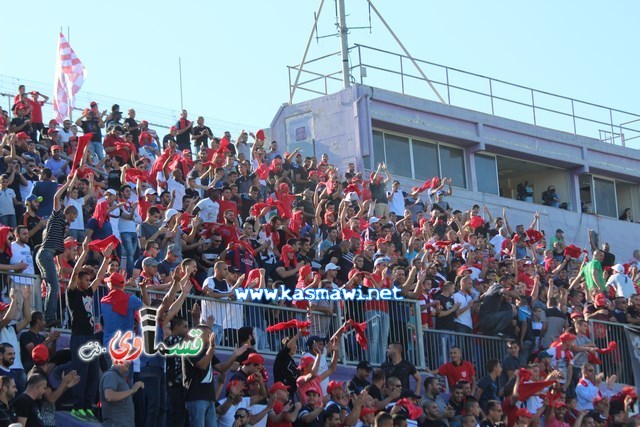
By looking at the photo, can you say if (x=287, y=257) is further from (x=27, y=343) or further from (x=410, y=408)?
(x=27, y=343)

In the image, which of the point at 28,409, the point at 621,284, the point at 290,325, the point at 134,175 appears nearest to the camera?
the point at 28,409

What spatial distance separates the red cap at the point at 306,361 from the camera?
52.0ft

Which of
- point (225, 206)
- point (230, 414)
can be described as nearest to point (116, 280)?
point (230, 414)

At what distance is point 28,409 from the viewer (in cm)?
1267

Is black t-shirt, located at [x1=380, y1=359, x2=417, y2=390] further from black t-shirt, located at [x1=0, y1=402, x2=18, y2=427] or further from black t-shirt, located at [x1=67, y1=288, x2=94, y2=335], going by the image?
black t-shirt, located at [x1=0, y1=402, x2=18, y2=427]

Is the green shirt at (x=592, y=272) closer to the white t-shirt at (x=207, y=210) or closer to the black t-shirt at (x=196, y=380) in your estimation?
the white t-shirt at (x=207, y=210)

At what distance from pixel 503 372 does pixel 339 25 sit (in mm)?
15891

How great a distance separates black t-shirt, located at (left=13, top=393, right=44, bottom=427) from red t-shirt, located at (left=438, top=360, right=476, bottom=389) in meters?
6.62

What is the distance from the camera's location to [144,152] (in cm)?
2414

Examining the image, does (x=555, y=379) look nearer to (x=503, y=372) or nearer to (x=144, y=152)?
(x=503, y=372)

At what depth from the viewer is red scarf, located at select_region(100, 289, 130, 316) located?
14297 mm

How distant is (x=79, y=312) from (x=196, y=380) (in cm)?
144

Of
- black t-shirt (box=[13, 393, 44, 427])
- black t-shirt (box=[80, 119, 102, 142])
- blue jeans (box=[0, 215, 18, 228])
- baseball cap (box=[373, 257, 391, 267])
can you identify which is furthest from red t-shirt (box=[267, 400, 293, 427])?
black t-shirt (box=[80, 119, 102, 142])

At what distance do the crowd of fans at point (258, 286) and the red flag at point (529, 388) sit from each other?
0.9 inches
